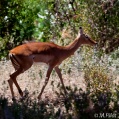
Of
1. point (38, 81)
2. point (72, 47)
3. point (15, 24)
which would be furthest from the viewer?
point (15, 24)

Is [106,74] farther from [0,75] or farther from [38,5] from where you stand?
Result: [38,5]

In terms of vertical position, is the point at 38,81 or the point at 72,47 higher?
the point at 72,47

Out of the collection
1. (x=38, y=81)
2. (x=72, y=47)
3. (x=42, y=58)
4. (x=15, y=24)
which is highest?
(x=15, y=24)

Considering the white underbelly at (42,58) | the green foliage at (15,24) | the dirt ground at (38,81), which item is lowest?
the dirt ground at (38,81)

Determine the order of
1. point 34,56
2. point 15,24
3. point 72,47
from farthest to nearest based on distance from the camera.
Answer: point 15,24 < point 72,47 < point 34,56

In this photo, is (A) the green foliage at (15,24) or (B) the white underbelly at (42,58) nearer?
(B) the white underbelly at (42,58)

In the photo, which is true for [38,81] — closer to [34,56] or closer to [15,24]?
[34,56]

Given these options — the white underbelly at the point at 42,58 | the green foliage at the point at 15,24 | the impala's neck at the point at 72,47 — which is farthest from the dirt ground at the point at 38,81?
the green foliage at the point at 15,24

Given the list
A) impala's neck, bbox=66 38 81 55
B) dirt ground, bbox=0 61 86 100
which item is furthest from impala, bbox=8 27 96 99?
dirt ground, bbox=0 61 86 100

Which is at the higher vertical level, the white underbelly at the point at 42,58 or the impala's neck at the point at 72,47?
the impala's neck at the point at 72,47

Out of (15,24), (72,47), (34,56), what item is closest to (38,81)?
(72,47)

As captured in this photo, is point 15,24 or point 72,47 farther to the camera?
point 15,24

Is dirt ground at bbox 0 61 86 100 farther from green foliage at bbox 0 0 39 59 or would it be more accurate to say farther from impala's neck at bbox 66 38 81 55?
green foliage at bbox 0 0 39 59

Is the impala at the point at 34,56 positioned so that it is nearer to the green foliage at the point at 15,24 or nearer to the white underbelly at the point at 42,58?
the white underbelly at the point at 42,58
